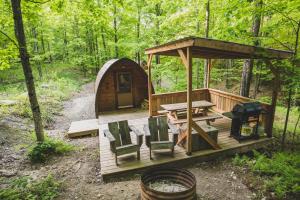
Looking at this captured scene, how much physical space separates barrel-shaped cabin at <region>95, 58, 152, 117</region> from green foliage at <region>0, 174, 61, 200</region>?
507cm

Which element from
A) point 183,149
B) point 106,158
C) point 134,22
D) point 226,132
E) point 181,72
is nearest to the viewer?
point 106,158

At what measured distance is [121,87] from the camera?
991 cm

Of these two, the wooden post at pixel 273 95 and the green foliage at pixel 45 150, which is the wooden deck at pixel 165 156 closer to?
the wooden post at pixel 273 95

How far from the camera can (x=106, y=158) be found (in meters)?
5.17

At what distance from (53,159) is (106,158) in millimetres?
1552

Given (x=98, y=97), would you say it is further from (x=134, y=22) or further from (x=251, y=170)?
(x=134, y=22)

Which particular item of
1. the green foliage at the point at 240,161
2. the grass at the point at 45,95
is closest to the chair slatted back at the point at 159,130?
the green foliage at the point at 240,161

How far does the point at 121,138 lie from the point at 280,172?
3.75 metres

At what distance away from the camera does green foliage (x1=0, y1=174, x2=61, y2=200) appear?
139 inches

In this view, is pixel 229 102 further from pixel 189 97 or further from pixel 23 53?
pixel 23 53

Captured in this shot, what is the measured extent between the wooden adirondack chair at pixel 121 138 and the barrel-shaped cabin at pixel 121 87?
13.9ft

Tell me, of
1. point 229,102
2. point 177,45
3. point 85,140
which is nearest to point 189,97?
point 177,45

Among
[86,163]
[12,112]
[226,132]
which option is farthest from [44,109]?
[226,132]

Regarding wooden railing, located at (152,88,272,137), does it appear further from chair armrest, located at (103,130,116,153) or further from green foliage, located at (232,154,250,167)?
chair armrest, located at (103,130,116,153)
